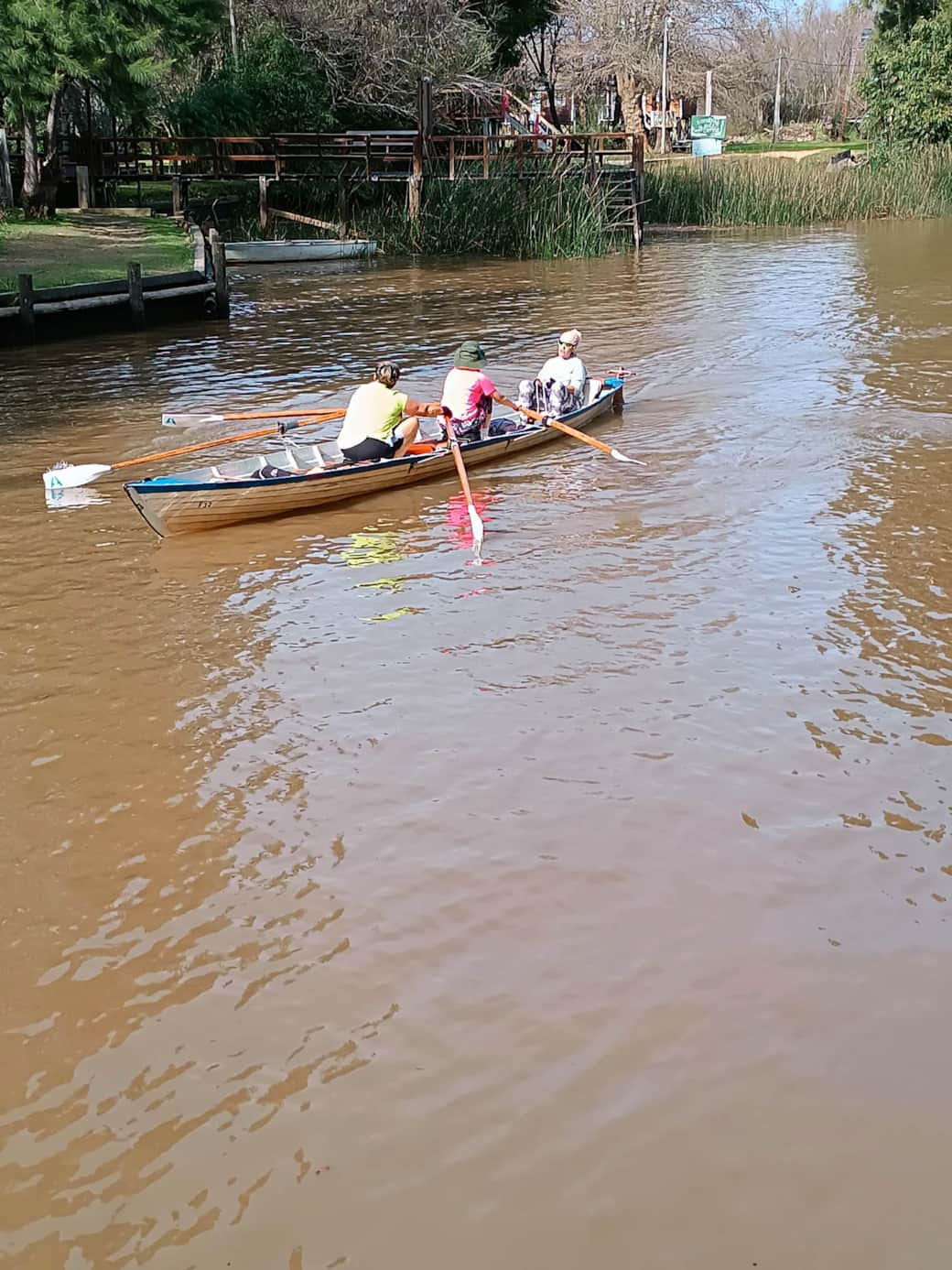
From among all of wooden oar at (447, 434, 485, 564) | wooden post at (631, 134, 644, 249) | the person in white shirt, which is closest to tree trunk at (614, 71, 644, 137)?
wooden post at (631, 134, 644, 249)

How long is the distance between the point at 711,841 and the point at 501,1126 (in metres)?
2.00

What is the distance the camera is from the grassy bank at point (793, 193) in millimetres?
35469

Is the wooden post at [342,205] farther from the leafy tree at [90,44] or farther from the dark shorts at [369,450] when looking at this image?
the dark shorts at [369,450]

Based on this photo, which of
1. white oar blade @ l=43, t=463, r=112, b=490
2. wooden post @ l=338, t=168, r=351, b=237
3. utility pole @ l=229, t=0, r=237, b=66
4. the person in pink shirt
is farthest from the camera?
utility pole @ l=229, t=0, r=237, b=66

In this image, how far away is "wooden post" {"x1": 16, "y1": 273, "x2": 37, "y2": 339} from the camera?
1892 centimetres

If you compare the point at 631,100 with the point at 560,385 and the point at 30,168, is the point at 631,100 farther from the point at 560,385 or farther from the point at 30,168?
the point at 560,385

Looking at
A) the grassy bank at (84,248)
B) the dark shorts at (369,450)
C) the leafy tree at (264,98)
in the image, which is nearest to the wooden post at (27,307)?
the grassy bank at (84,248)

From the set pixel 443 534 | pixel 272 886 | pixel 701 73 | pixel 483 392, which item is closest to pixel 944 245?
pixel 483 392

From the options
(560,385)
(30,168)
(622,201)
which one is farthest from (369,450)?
(622,201)

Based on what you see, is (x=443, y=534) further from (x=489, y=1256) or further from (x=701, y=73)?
(x=701, y=73)

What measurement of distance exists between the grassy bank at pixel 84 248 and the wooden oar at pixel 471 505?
1148 centimetres

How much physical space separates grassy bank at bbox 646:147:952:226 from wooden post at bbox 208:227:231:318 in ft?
59.5

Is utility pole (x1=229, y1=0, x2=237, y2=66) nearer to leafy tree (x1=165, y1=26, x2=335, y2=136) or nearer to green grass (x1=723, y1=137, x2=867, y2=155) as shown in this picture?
leafy tree (x1=165, y1=26, x2=335, y2=136)

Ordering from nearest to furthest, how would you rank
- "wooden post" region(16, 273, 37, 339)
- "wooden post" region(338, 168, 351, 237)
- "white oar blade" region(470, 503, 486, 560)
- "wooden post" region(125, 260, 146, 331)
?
"white oar blade" region(470, 503, 486, 560)
"wooden post" region(16, 273, 37, 339)
"wooden post" region(125, 260, 146, 331)
"wooden post" region(338, 168, 351, 237)
